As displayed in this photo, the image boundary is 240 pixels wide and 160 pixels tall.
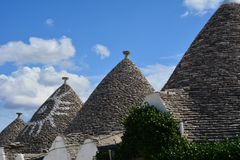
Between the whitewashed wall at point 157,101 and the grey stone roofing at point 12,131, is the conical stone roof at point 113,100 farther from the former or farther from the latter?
the grey stone roofing at point 12,131

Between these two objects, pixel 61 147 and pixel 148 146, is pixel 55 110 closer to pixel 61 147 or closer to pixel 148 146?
pixel 61 147

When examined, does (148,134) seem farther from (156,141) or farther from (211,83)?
(211,83)

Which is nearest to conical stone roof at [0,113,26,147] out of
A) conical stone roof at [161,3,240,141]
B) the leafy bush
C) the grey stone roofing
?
the grey stone roofing

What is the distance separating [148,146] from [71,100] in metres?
12.2

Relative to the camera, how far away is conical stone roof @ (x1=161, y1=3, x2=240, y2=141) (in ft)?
54.6

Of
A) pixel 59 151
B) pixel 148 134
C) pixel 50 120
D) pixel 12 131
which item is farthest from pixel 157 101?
pixel 12 131

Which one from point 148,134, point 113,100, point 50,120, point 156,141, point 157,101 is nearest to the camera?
point 156,141

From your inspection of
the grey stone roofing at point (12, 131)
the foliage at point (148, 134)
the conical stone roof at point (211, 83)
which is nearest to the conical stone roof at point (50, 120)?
the grey stone roofing at point (12, 131)

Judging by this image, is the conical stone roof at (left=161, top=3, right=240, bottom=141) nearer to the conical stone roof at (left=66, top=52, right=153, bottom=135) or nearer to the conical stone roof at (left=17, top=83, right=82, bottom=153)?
the conical stone roof at (left=66, top=52, right=153, bottom=135)

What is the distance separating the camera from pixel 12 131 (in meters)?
33.5

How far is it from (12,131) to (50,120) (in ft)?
21.1

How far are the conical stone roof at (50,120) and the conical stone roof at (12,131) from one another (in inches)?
172

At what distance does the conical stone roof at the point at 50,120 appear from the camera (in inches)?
1070

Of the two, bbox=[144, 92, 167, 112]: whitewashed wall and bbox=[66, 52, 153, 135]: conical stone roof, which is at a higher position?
bbox=[66, 52, 153, 135]: conical stone roof
